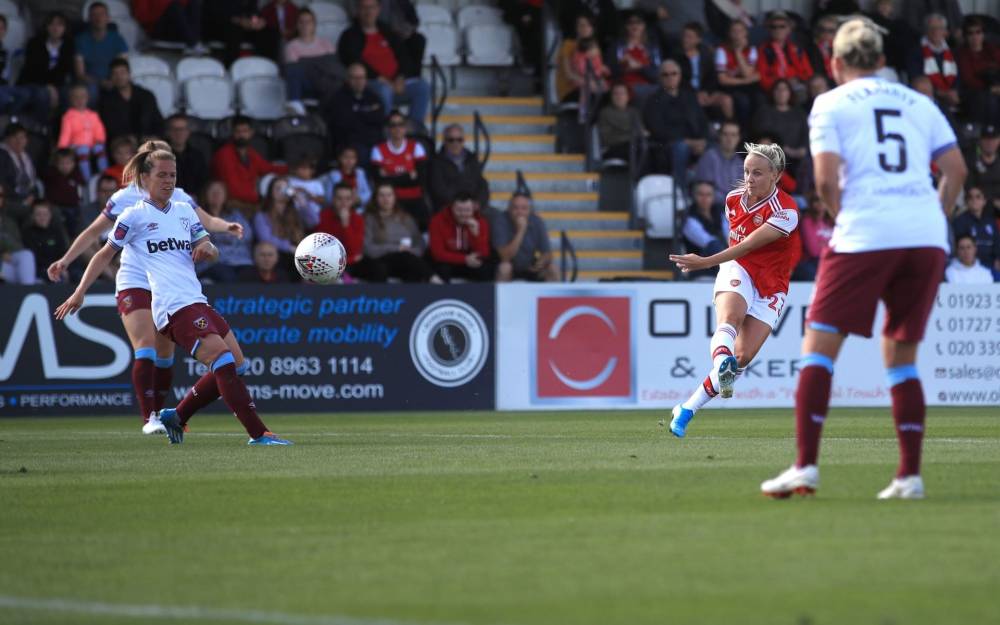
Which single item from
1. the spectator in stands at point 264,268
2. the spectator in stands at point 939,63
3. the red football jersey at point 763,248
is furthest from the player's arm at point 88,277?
the spectator in stands at point 939,63

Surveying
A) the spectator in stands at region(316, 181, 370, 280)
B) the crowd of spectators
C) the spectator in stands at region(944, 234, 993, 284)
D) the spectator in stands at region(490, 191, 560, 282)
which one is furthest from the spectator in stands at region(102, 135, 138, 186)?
the spectator in stands at region(944, 234, 993, 284)

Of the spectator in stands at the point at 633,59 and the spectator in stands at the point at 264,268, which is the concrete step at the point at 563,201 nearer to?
the spectator in stands at the point at 633,59

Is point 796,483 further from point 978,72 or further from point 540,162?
point 978,72

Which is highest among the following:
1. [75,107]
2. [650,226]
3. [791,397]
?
[75,107]

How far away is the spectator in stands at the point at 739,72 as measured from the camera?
26.1m

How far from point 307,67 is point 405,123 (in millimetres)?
1969

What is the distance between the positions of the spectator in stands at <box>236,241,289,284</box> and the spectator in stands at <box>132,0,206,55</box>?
4999 mm

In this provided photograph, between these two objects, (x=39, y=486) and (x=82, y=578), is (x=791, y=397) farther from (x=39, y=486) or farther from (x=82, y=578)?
(x=82, y=578)

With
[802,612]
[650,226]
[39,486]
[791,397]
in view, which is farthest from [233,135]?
[802,612]

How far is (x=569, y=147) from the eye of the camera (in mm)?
27156

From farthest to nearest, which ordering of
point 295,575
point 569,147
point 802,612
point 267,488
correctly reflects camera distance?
point 569,147 → point 267,488 → point 295,575 → point 802,612

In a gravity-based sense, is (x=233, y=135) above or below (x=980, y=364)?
above

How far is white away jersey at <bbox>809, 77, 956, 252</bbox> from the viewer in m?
8.43

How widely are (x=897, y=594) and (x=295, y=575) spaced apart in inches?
88.3
